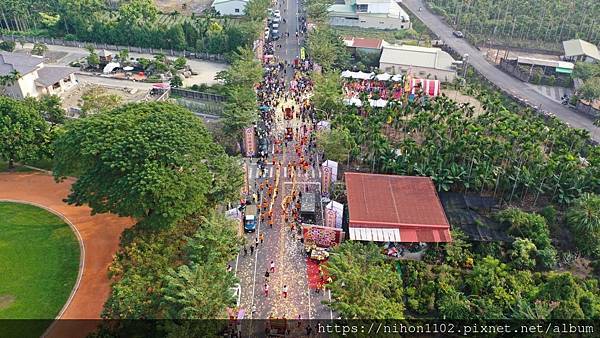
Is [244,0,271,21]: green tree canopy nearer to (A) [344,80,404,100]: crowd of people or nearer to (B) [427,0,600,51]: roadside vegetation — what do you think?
(A) [344,80,404,100]: crowd of people

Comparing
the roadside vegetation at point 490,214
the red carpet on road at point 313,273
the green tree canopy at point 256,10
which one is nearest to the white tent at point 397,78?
the roadside vegetation at point 490,214

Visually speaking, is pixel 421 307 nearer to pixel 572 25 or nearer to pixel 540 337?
pixel 540 337

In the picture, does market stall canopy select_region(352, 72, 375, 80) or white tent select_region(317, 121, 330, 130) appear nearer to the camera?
white tent select_region(317, 121, 330, 130)

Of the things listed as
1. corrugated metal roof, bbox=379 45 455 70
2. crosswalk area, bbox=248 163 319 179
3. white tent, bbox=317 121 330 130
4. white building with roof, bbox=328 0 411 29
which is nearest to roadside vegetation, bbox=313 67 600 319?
white tent, bbox=317 121 330 130

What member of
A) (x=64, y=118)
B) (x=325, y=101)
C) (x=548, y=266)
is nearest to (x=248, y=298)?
(x=548, y=266)

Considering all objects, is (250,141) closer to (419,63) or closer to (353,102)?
(353,102)

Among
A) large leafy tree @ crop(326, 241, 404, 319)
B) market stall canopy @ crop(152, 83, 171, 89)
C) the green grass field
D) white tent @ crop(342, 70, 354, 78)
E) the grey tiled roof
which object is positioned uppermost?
the grey tiled roof
